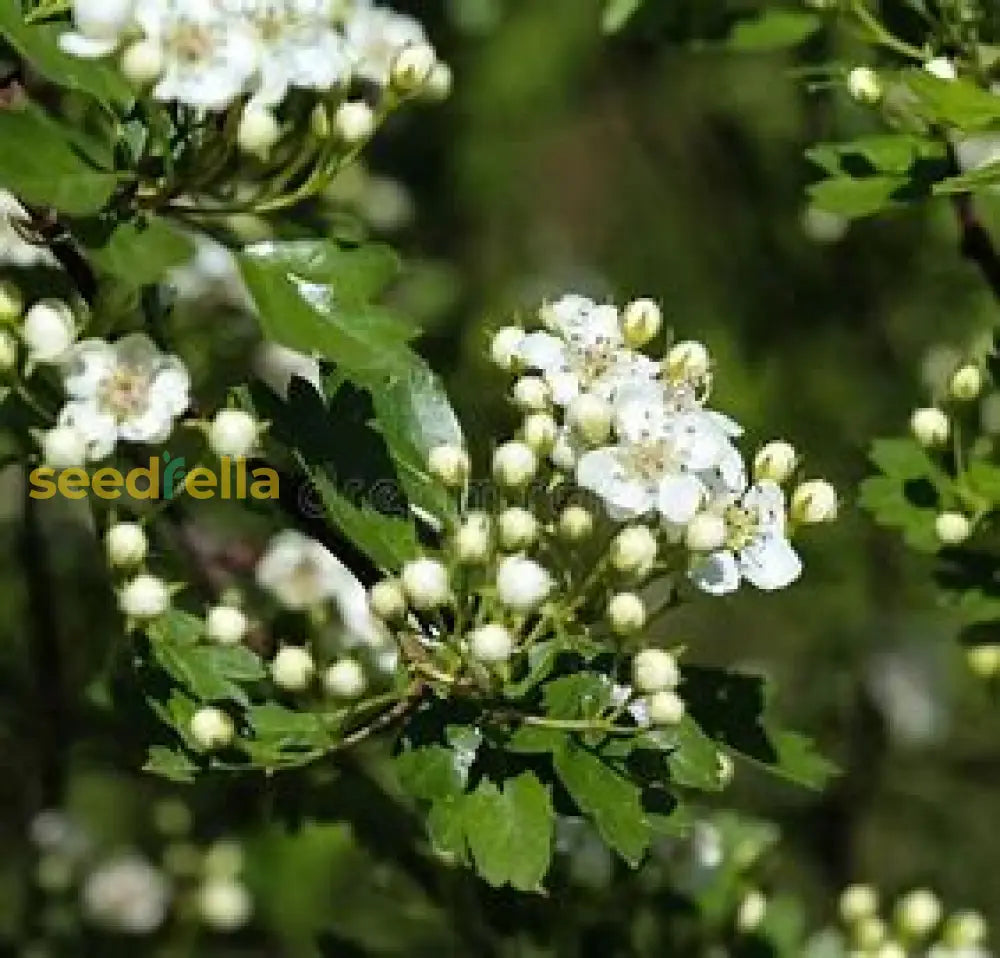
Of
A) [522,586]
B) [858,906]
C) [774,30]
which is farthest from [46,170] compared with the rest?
[858,906]

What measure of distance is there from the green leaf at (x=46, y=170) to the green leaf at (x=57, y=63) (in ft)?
0.14

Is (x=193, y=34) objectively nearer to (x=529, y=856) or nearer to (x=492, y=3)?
(x=529, y=856)

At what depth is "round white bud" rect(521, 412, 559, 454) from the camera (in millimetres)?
1912

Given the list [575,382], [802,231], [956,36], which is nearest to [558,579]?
[575,382]

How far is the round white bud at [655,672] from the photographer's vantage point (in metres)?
1.87

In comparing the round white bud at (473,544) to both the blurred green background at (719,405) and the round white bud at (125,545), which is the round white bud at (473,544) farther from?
the blurred green background at (719,405)

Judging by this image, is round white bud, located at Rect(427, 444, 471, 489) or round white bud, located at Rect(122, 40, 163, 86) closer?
round white bud, located at Rect(122, 40, 163, 86)

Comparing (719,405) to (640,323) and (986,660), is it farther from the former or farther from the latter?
(640,323)

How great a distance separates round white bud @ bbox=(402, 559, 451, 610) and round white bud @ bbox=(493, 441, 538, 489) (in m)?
0.09

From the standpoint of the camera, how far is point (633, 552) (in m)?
1.86

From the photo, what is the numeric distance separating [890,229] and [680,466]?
1772 mm

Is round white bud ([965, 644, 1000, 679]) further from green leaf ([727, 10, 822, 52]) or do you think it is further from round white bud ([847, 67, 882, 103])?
green leaf ([727, 10, 822, 52])

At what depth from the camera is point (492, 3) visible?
3.41 m

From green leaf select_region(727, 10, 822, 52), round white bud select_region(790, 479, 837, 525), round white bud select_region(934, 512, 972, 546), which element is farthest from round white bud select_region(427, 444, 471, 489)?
green leaf select_region(727, 10, 822, 52)
